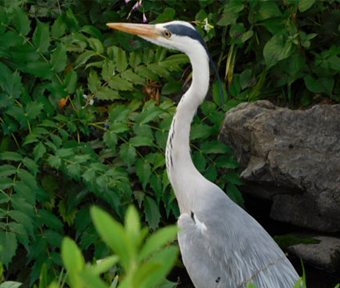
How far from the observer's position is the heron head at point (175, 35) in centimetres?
352

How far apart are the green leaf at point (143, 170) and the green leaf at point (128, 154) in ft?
0.21

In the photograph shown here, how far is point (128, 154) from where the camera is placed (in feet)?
13.6

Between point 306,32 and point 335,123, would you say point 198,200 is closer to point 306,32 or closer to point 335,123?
point 335,123

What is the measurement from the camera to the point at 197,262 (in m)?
3.05

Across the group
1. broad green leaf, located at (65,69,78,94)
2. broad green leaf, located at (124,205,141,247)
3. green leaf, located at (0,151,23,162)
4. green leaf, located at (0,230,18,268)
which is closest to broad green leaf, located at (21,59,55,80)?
broad green leaf, located at (65,69,78,94)

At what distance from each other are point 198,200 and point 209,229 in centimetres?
24

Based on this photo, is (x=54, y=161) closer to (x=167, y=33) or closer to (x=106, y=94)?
(x=106, y=94)

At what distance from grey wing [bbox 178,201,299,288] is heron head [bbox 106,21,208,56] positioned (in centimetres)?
91

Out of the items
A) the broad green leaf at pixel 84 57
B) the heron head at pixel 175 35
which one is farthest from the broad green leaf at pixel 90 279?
the broad green leaf at pixel 84 57

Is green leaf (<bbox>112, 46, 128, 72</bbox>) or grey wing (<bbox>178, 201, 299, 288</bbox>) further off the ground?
green leaf (<bbox>112, 46, 128, 72</bbox>)

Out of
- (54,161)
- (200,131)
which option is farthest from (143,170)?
(54,161)

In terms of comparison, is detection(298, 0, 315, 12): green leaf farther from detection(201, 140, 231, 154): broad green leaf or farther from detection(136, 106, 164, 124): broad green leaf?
detection(136, 106, 164, 124): broad green leaf

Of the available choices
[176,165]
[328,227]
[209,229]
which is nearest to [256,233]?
[209,229]

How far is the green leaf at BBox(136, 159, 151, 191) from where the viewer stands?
4.18 metres
